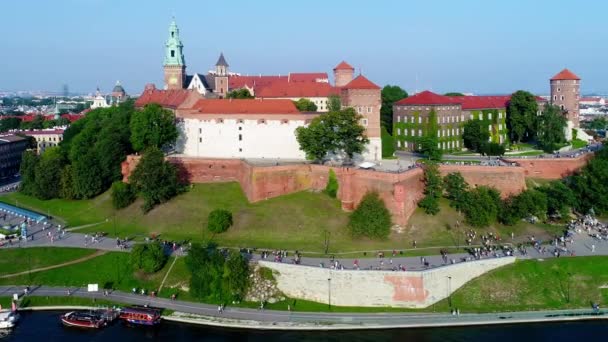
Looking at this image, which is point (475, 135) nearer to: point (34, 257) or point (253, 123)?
point (253, 123)

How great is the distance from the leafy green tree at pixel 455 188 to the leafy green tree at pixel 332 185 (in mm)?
10859

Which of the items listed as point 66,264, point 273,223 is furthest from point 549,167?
point 66,264

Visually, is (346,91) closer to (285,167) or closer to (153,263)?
(285,167)

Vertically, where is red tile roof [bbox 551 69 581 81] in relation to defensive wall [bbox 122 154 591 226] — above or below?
above

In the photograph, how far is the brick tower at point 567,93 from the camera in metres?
94.1

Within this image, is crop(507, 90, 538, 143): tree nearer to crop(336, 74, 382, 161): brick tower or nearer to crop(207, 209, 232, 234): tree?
crop(336, 74, 382, 161): brick tower

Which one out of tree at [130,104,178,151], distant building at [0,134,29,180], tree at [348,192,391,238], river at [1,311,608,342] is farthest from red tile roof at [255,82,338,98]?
river at [1,311,608,342]

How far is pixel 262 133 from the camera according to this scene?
75062 mm

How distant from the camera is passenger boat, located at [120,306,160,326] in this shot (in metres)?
45.9

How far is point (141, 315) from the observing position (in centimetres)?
4609

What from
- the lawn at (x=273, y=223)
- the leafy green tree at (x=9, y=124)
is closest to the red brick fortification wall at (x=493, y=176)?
the lawn at (x=273, y=223)

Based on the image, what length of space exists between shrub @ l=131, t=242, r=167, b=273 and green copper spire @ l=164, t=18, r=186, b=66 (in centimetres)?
5923

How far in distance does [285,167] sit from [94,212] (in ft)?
71.7

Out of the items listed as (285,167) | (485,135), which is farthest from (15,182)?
(485,135)
